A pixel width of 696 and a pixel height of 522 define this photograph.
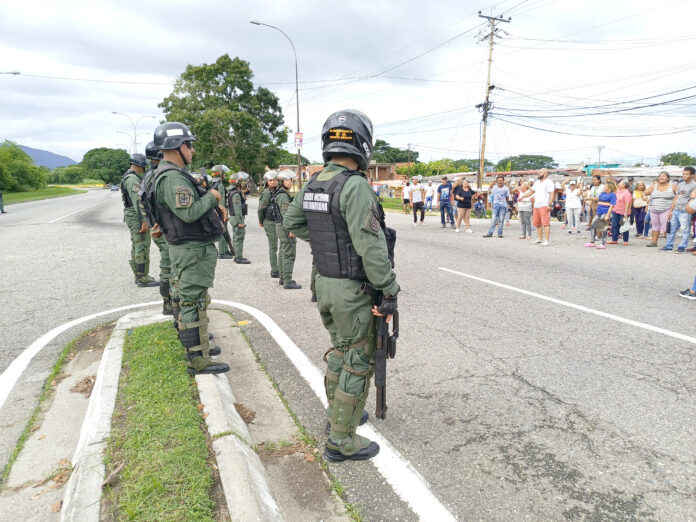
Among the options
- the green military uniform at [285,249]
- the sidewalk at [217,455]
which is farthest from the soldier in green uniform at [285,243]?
the sidewalk at [217,455]

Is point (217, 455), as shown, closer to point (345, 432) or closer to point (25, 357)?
point (345, 432)

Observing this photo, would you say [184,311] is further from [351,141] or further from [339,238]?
[351,141]

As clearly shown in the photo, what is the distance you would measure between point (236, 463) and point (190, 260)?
1828mm

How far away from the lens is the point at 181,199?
3.33 metres

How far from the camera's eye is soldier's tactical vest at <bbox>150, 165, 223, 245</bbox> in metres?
3.49

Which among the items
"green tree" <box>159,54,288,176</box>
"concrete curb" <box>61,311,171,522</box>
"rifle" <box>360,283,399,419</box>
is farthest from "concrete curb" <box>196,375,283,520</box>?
"green tree" <box>159,54,288,176</box>

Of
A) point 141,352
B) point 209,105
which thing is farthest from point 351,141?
point 209,105

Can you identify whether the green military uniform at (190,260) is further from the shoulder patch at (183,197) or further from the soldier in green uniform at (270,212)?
the soldier in green uniform at (270,212)

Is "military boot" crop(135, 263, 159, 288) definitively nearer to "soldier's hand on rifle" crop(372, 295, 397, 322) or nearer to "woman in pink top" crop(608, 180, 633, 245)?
"soldier's hand on rifle" crop(372, 295, 397, 322)

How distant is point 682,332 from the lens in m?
4.37

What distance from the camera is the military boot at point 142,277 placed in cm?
670

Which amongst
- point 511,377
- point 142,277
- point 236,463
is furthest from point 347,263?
point 142,277

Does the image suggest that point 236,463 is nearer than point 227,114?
Yes

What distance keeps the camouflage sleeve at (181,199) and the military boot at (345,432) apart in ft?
6.15
